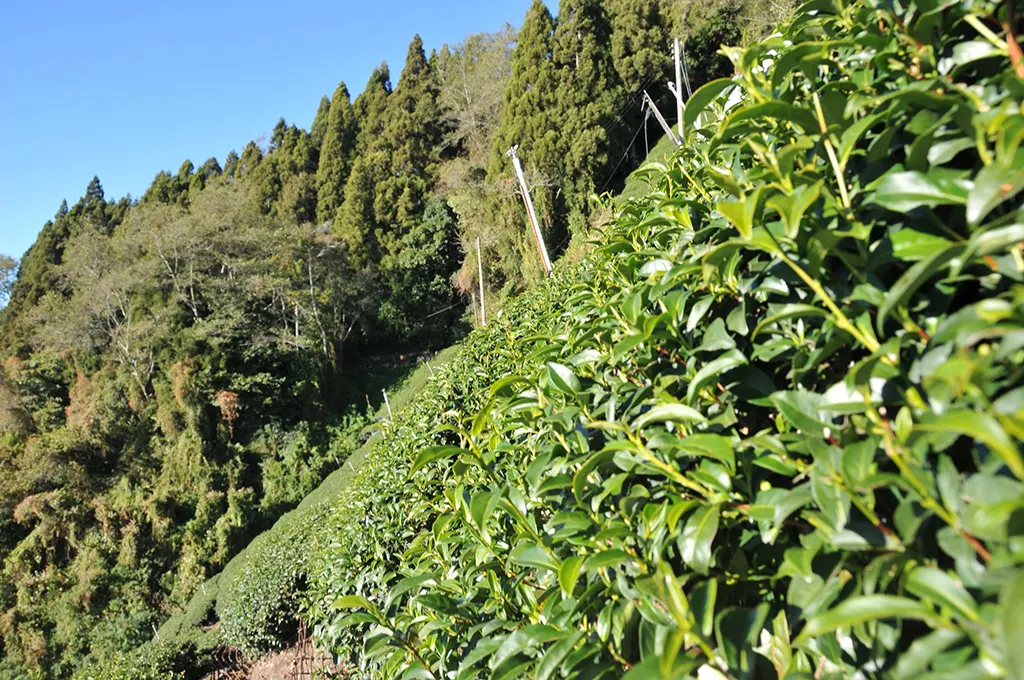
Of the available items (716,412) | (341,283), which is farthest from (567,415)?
(341,283)

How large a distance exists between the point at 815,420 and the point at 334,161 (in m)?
30.8

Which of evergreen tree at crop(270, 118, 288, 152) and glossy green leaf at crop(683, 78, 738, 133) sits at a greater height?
evergreen tree at crop(270, 118, 288, 152)

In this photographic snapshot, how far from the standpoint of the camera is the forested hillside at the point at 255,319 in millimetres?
14758

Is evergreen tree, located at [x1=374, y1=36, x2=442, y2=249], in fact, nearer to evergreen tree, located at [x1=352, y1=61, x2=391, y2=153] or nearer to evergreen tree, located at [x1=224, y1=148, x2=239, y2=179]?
evergreen tree, located at [x1=352, y1=61, x2=391, y2=153]

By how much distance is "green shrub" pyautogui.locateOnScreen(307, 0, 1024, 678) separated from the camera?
56cm

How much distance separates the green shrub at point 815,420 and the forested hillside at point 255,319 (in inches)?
405

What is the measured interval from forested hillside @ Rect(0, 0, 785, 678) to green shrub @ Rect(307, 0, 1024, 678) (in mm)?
10291

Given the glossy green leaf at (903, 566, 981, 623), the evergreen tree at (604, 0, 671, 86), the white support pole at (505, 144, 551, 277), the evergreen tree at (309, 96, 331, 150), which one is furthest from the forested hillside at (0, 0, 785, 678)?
the glossy green leaf at (903, 566, 981, 623)

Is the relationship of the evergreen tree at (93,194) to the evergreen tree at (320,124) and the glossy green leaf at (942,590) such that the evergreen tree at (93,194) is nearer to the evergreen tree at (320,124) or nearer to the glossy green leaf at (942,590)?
the evergreen tree at (320,124)

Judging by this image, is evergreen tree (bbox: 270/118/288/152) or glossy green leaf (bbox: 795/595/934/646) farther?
evergreen tree (bbox: 270/118/288/152)

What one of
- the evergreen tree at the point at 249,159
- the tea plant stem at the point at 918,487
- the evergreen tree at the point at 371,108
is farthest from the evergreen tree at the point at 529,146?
the evergreen tree at the point at 249,159

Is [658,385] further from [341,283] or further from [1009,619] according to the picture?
[341,283]

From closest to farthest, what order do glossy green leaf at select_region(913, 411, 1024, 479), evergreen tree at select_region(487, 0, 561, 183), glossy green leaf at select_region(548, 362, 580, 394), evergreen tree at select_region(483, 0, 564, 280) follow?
glossy green leaf at select_region(913, 411, 1024, 479), glossy green leaf at select_region(548, 362, 580, 394), evergreen tree at select_region(483, 0, 564, 280), evergreen tree at select_region(487, 0, 561, 183)

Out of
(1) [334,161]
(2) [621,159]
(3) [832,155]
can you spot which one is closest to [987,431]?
Answer: (3) [832,155]
